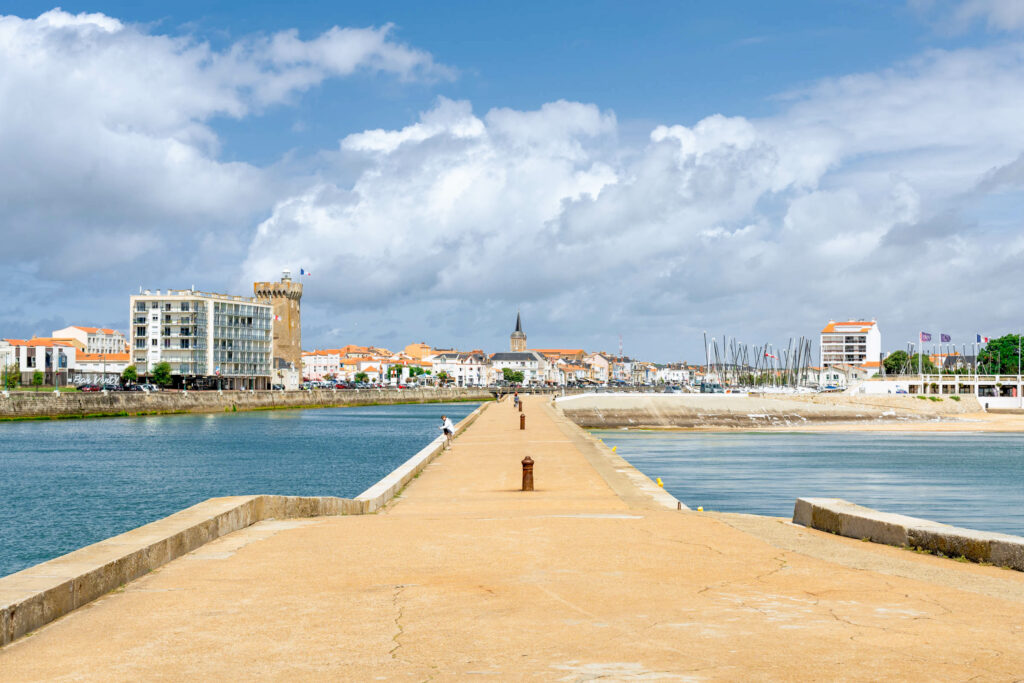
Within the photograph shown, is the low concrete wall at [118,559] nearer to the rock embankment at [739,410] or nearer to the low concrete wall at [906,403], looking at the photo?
the rock embankment at [739,410]

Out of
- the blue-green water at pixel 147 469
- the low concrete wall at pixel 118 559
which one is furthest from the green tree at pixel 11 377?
the low concrete wall at pixel 118 559

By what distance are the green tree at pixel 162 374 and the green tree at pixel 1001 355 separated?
12954 centimetres

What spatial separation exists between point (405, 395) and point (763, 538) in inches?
6522

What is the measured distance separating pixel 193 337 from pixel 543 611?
153 m

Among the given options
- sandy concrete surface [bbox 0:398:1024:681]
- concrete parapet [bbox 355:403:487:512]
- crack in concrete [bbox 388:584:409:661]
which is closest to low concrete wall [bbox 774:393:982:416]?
concrete parapet [bbox 355:403:487:512]

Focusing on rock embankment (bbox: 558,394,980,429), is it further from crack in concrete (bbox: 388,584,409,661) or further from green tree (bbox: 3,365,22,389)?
green tree (bbox: 3,365,22,389)

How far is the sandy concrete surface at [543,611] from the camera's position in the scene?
6641 millimetres

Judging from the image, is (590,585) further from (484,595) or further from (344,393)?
(344,393)

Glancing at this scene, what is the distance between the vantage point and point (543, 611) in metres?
8.33

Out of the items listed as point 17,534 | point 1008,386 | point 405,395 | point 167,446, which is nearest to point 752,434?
point 167,446

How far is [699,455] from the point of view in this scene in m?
54.7

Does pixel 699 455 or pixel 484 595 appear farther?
pixel 699 455

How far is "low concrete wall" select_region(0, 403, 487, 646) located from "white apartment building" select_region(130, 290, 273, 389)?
144163 mm

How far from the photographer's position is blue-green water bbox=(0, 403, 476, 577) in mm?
30203
